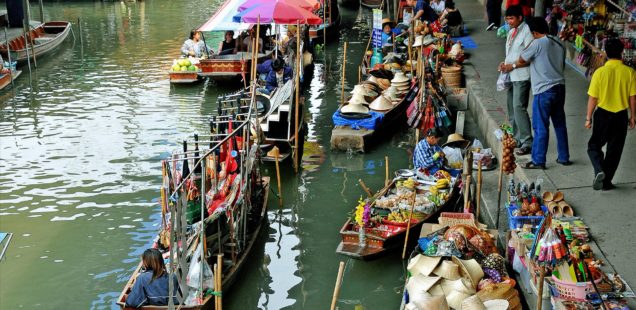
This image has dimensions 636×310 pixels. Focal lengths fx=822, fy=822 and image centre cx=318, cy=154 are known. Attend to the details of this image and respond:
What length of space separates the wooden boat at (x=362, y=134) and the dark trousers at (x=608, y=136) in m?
5.08

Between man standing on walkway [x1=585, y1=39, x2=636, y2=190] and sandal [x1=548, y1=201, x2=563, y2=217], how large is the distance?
26.1 inches

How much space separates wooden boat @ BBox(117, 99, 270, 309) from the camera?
712 cm

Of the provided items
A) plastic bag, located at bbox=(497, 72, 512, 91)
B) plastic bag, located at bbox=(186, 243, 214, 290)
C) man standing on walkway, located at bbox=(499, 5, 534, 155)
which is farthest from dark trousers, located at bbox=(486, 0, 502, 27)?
plastic bag, located at bbox=(186, 243, 214, 290)

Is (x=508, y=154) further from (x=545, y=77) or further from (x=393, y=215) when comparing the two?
(x=393, y=215)

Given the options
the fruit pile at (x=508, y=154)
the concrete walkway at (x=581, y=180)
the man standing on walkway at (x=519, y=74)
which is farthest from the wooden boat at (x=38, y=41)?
the fruit pile at (x=508, y=154)

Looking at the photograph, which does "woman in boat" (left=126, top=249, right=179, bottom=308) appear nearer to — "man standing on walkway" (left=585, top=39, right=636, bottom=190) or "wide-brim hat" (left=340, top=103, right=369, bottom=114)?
"man standing on walkway" (left=585, top=39, right=636, bottom=190)

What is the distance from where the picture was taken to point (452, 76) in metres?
14.4

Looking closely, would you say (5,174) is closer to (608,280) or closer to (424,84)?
(424,84)

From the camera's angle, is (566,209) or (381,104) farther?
(381,104)

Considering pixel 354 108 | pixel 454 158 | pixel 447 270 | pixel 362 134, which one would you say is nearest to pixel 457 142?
pixel 454 158

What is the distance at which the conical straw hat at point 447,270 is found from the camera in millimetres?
7000

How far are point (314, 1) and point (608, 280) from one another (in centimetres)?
1114

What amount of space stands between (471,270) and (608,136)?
6.45ft

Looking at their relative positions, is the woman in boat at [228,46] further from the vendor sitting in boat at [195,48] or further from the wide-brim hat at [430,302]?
the wide-brim hat at [430,302]
